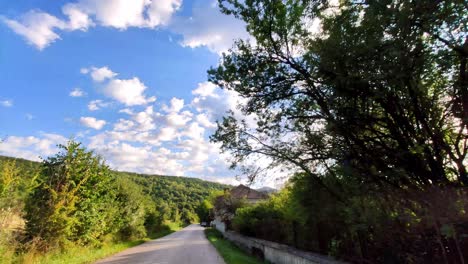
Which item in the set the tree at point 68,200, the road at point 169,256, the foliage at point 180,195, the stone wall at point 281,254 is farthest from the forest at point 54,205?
the foliage at point 180,195

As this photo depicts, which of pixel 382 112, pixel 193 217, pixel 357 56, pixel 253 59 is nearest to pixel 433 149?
pixel 382 112

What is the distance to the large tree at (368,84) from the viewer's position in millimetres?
4434

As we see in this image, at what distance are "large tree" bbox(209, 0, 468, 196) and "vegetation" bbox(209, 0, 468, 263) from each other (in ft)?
0.08

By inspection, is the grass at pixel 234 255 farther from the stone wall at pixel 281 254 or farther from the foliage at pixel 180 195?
the foliage at pixel 180 195

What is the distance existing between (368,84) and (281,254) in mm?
9198

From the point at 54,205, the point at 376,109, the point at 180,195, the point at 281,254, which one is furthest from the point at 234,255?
the point at 180,195

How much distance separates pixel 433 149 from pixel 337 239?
567 cm

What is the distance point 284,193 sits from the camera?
15.0 m

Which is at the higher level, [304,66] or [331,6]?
[331,6]

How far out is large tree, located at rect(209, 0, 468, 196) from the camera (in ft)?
14.5

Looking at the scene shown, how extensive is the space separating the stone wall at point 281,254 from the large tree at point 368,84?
9.04 feet

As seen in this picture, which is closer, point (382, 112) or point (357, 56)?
point (357, 56)

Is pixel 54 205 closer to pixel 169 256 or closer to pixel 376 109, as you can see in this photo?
pixel 169 256

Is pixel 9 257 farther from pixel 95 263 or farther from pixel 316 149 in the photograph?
pixel 316 149
